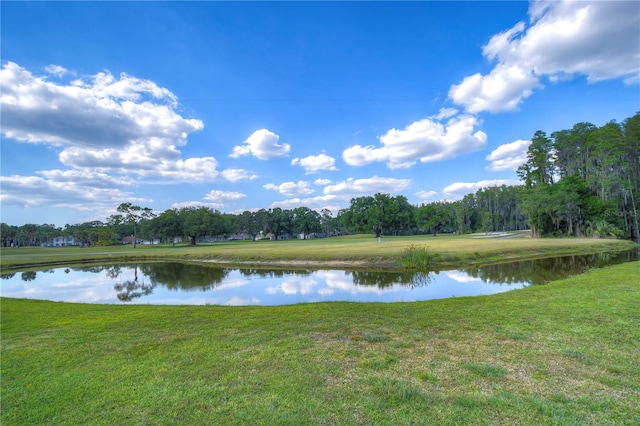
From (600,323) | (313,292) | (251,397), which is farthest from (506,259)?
(251,397)

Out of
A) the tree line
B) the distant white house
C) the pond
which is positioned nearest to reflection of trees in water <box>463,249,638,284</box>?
the pond

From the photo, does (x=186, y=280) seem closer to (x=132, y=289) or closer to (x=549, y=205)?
(x=132, y=289)

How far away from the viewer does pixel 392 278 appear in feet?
59.6

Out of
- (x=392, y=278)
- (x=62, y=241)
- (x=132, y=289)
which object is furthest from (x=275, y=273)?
(x=62, y=241)

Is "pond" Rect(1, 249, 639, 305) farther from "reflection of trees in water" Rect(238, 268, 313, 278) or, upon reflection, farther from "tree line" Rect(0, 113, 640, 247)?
"tree line" Rect(0, 113, 640, 247)

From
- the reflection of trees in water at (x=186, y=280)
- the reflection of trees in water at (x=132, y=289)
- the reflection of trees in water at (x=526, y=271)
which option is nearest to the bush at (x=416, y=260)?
the reflection of trees in water at (x=526, y=271)

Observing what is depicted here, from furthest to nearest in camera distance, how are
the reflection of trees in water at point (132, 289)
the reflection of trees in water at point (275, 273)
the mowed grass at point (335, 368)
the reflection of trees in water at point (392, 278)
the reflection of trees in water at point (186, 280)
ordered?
the reflection of trees in water at point (275, 273)
the reflection of trees in water at point (186, 280)
the reflection of trees in water at point (392, 278)
the reflection of trees in water at point (132, 289)
the mowed grass at point (335, 368)

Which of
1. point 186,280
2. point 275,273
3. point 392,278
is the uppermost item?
point 186,280

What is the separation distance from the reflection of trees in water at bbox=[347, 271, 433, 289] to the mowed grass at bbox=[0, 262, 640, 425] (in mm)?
8426

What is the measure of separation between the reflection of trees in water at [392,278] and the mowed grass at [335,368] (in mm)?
8426

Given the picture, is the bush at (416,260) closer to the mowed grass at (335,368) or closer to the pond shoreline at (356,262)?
the pond shoreline at (356,262)

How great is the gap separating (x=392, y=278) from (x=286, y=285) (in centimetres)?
634

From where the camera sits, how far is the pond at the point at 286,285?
45.0 feet

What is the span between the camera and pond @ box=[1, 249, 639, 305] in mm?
13727
